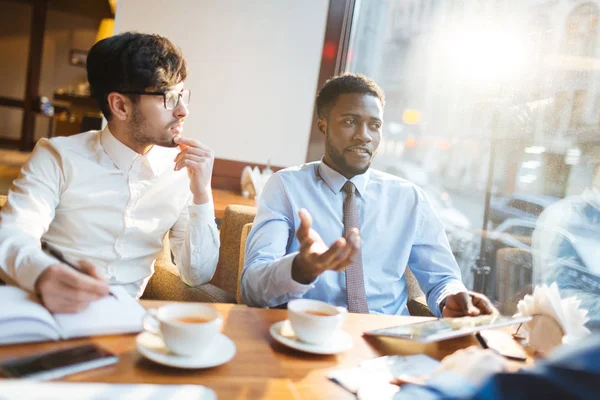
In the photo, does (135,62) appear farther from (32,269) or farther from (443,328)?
(443,328)

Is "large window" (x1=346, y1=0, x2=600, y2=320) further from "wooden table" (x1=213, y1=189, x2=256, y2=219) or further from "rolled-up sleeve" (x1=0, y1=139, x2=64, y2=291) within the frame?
"rolled-up sleeve" (x1=0, y1=139, x2=64, y2=291)

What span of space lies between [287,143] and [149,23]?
3.93 ft

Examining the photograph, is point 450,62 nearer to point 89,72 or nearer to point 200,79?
point 200,79

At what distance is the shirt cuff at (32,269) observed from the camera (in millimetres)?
1069

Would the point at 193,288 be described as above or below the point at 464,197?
below


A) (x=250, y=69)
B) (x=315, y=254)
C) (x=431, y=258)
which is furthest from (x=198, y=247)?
(x=250, y=69)

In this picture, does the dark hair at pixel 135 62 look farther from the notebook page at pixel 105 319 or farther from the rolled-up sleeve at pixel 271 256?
the notebook page at pixel 105 319

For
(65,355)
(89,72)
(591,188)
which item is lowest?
(65,355)

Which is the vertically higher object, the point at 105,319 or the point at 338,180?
the point at 338,180

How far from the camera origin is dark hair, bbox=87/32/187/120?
1.66 metres

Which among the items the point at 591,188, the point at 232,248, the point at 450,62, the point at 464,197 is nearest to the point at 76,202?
the point at 232,248

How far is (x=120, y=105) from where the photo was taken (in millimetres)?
1695

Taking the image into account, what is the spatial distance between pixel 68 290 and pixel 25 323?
11cm

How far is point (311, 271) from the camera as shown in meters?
1.29
